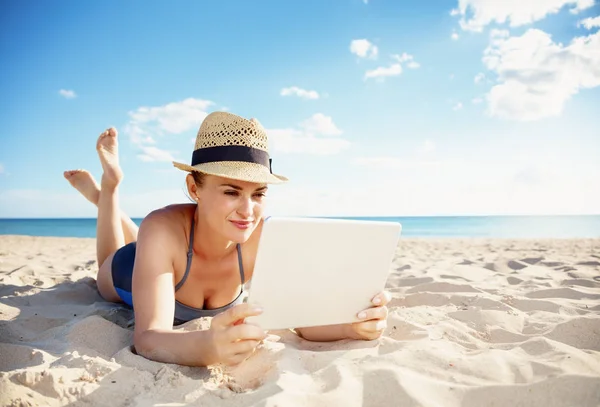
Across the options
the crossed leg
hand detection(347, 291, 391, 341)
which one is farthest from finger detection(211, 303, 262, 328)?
the crossed leg

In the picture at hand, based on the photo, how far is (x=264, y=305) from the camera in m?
1.63

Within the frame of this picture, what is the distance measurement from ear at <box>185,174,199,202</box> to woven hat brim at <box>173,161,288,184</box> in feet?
0.55

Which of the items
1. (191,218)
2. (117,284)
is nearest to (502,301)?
(191,218)

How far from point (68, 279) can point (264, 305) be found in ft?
11.0

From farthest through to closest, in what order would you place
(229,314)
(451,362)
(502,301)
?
(502,301)
(451,362)
(229,314)

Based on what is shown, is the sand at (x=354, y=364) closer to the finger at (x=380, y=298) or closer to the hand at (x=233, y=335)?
the hand at (x=233, y=335)

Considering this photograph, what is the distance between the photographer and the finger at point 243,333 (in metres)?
1.58

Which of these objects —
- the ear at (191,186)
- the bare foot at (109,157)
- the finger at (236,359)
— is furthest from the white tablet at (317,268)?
the bare foot at (109,157)

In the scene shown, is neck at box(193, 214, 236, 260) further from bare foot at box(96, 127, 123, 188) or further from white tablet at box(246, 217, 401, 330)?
bare foot at box(96, 127, 123, 188)

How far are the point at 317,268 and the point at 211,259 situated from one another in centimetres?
99

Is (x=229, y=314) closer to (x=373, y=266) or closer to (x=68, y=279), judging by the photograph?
(x=373, y=266)

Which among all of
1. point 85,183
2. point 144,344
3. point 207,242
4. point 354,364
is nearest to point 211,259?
point 207,242

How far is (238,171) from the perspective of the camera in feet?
6.10

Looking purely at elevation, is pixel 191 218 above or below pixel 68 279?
above
